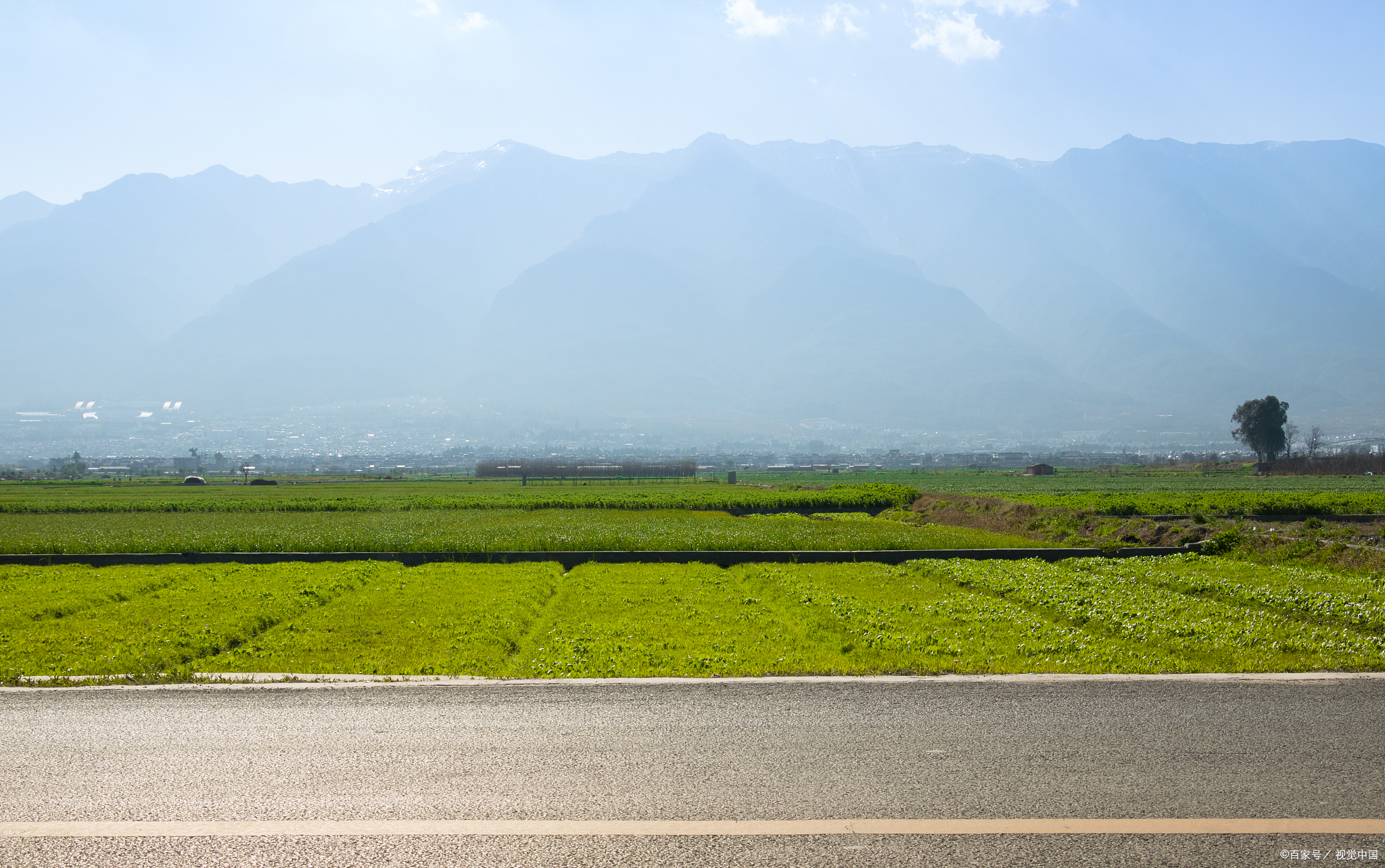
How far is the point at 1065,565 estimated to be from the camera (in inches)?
844

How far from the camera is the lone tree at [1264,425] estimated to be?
365ft

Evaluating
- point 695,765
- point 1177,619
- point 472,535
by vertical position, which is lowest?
point 472,535

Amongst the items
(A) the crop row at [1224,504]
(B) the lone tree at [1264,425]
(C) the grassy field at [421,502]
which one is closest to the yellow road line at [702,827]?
(A) the crop row at [1224,504]

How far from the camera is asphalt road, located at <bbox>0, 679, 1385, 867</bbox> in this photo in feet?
16.7

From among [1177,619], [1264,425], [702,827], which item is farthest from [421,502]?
[1264,425]

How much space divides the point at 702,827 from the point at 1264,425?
13564cm

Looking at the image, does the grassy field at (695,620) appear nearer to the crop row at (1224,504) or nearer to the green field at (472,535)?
the green field at (472,535)

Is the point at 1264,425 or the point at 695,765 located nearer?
the point at 695,765

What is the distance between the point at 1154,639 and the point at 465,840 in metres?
11.4

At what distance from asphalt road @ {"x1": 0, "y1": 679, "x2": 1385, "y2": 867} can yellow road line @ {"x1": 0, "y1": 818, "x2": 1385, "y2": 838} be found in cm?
9

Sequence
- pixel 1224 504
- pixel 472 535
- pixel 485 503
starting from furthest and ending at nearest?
pixel 485 503 < pixel 1224 504 < pixel 472 535

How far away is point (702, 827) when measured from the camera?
5.39 meters

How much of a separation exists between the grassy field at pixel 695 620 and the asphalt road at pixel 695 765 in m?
1.73

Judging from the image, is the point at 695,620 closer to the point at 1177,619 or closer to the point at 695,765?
the point at 695,765
